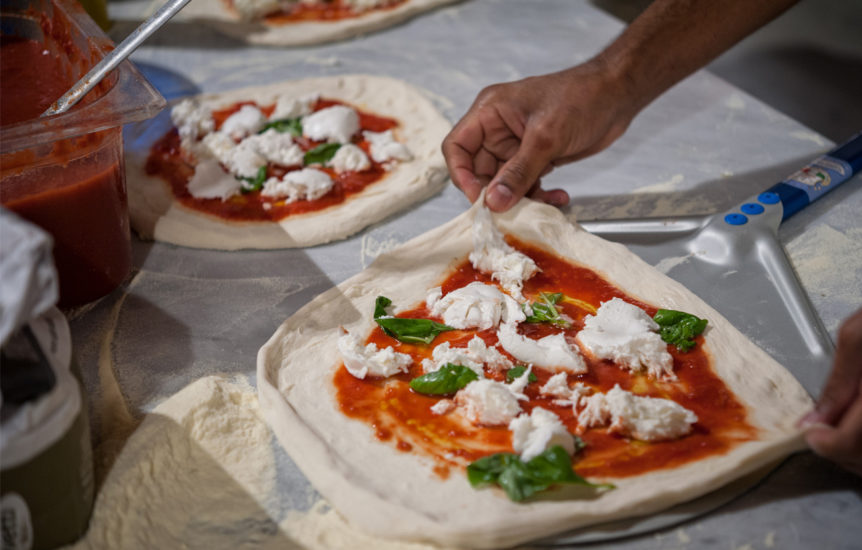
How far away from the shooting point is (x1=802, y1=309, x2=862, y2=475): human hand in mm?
1605

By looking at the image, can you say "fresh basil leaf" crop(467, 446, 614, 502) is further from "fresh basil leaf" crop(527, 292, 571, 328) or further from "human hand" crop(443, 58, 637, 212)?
"human hand" crop(443, 58, 637, 212)

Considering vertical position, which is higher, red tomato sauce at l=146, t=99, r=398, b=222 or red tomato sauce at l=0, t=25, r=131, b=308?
red tomato sauce at l=0, t=25, r=131, b=308

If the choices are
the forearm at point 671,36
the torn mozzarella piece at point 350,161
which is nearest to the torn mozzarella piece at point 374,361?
the torn mozzarella piece at point 350,161

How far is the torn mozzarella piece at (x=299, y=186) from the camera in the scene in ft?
9.13

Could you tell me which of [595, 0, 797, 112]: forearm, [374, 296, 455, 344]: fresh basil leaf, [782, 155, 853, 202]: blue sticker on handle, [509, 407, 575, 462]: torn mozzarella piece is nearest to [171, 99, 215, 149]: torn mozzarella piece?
[374, 296, 455, 344]: fresh basil leaf

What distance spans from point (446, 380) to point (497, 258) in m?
0.57

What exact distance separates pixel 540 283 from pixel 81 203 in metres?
1.36

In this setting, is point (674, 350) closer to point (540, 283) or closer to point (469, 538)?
→ point (540, 283)

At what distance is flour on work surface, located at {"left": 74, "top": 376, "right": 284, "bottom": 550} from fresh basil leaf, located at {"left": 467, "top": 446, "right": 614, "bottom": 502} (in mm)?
454

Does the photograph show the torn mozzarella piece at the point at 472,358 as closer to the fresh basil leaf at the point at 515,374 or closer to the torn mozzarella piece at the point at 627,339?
the fresh basil leaf at the point at 515,374

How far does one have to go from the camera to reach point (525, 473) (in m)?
1.65

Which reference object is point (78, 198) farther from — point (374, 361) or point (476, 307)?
point (476, 307)

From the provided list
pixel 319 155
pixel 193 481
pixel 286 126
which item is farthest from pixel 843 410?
pixel 286 126

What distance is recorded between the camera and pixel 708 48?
2770 mm
